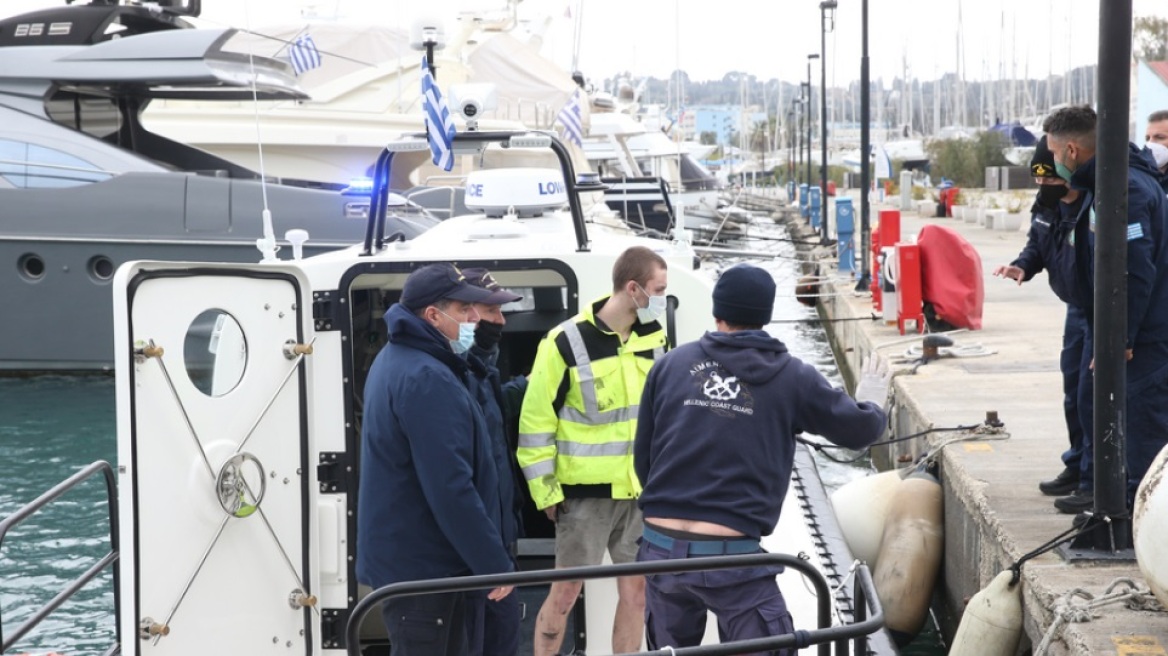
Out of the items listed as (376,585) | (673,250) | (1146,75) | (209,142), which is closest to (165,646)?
(376,585)

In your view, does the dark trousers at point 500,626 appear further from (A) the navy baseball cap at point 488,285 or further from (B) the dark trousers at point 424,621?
(A) the navy baseball cap at point 488,285

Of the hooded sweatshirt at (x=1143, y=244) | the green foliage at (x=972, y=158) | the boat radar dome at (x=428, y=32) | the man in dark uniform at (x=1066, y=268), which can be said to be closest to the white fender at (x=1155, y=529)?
the hooded sweatshirt at (x=1143, y=244)

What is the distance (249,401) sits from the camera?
453 cm

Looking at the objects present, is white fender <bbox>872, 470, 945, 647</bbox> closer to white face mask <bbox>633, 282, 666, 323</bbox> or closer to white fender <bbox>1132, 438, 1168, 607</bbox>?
white fender <bbox>1132, 438, 1168, 607</bbox>

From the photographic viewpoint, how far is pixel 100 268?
16.5m

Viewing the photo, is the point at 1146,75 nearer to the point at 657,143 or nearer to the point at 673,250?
the point at 657,143

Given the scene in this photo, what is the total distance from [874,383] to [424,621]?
66.4 inches

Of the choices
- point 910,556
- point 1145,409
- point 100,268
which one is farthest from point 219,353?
point 100,268

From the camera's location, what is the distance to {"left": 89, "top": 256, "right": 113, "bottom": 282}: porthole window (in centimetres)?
1644

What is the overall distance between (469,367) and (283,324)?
682 millimetres

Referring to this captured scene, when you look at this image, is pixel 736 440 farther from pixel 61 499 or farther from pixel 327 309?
pixel 61 499

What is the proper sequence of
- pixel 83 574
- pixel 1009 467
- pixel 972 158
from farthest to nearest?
pixel 972 158
pixel 1009 467
pixel 83 574

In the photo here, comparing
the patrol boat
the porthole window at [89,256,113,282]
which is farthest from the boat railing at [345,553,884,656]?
the porthole window at [89,256,113,282]

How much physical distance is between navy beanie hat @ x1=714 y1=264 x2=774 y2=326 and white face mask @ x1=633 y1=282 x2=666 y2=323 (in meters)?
0.68
